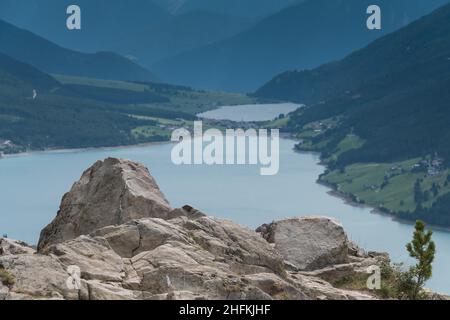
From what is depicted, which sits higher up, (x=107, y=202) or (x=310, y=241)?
(x=107, y=202)

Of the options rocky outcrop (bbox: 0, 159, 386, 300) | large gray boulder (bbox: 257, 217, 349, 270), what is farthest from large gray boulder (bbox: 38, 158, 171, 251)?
large gray boulder (bbox: 257, 217, 349, 270)

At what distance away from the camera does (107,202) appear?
25703mm

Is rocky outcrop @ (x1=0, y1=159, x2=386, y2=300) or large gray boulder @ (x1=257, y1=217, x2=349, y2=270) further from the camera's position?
large gray boulder @ (x1=257, y1=217, x2=349, y2=270)

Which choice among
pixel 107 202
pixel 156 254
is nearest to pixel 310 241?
pixel 107 202

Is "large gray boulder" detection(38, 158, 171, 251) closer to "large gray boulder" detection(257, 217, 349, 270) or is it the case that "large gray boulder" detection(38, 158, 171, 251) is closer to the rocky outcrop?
the rocky outcrop

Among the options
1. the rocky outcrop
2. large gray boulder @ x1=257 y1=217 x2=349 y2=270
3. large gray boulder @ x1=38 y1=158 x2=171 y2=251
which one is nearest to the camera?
the rocky outcrop

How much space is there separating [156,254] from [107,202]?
543 centimetres

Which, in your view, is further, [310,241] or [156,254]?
[310,241]

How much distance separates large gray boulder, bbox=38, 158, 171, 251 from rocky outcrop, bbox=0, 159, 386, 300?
3cm

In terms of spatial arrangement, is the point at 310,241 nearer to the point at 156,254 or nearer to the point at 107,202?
the point at 107,202

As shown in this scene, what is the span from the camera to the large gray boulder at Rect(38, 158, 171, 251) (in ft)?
83.6

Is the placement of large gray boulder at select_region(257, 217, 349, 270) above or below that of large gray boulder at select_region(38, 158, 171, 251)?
below

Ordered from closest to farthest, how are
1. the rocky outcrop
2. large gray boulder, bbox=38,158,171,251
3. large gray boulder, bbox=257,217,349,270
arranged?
1. the rocky outcrop
2. large gray boulder, bbox=257,217,349,270
3. large gray boulder, bbox=38,158,171,251
